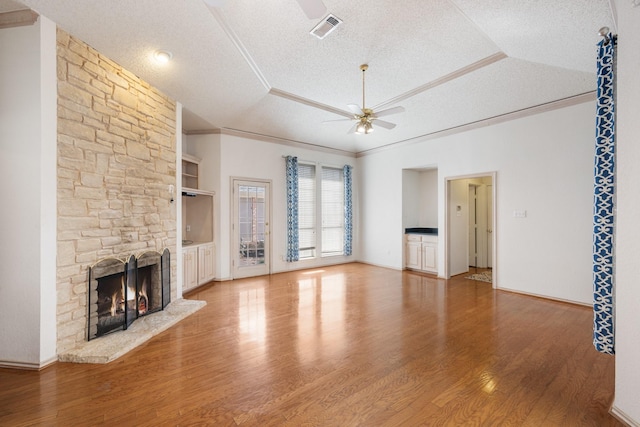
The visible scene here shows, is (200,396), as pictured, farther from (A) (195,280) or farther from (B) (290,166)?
(B) (290,166)

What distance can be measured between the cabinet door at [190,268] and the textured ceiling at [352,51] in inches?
95.9

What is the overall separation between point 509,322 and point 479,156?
3.11 m

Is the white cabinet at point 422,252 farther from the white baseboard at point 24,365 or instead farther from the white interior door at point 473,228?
the white baseboard at point 24,365

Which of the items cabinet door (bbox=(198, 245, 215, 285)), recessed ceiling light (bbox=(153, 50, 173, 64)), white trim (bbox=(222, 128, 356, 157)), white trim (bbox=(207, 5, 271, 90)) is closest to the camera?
white trim (bbox=(207, 5, 271, 90))

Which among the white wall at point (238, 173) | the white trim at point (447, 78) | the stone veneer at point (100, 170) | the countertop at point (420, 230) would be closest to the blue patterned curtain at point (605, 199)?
the white trim at point (447, 78)

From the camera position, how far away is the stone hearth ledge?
8.79 feet

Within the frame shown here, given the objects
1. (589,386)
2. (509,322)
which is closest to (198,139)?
(509,322)

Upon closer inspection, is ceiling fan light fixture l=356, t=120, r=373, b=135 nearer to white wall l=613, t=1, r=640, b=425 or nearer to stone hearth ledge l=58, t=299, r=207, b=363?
A: white wall l=613, t=1, r=640, b=425

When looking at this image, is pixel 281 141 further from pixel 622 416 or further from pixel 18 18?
pixel 622 416

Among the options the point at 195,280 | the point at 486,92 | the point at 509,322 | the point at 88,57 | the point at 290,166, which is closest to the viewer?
the point at 88,57

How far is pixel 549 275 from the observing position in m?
4.55

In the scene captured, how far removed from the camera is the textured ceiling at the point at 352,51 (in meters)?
2.83

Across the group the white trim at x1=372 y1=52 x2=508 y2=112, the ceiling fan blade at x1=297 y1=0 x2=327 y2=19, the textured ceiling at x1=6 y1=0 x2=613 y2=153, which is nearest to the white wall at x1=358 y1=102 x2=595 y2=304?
the textured ceiling at x1=6 y1=0 x2=613 y2=153

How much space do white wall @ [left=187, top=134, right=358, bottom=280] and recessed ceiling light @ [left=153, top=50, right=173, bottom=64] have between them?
235 centimetres
